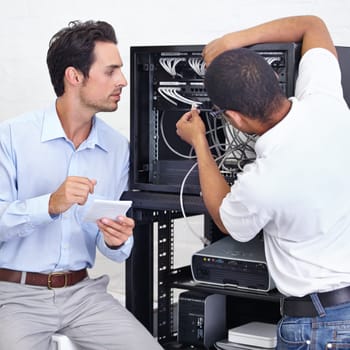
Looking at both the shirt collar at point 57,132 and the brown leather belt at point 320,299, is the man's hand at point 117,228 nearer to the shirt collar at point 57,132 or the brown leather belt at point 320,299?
the shirt collar at point 57,132

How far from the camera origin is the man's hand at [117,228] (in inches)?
77.9

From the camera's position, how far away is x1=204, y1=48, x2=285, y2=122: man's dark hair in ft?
5.34

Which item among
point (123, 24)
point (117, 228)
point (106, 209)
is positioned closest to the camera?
point (106, 209)

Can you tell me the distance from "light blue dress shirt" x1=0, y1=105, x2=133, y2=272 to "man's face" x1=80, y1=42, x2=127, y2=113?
0.08 m

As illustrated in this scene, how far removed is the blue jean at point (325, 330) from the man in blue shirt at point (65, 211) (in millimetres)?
501

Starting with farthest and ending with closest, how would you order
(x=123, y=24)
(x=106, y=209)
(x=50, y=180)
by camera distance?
(x=123, y=24)
(x=50, y=180)
(x=106, y=209)

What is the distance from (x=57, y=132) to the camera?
2123mm

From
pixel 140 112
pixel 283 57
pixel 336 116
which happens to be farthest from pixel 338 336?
pixel 140 112

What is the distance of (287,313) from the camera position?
1712 mm

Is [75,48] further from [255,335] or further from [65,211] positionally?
[255,335]

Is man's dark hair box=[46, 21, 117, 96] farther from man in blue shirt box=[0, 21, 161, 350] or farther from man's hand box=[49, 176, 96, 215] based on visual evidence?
man's hand box=[49, 176, 96, 215]

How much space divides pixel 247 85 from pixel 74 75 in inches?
28.3

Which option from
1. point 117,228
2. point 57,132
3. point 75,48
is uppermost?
point 75,48

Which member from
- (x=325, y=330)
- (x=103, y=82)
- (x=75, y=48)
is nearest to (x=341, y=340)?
(x=325, y=330)
